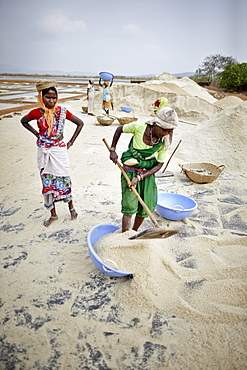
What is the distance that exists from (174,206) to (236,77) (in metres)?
18.4

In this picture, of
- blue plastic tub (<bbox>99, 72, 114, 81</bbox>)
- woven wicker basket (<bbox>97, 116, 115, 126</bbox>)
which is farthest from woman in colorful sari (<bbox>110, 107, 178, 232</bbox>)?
blue plastic tub (<bbox>99, 72, 114, 81</bbox>)

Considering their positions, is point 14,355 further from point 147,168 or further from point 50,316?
point 147,168

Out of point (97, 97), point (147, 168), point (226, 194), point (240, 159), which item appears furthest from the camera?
point (97, 97)

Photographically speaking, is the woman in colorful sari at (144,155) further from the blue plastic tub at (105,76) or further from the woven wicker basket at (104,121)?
the blue plastic tub at (105,76)

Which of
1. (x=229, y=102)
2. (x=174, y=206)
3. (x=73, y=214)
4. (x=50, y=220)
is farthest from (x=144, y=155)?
(x=229, y=102)

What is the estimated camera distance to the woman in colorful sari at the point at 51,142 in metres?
1.88

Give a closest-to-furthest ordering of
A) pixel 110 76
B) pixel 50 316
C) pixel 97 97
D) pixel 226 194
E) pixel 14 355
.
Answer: pixel 14 355 < pixel 50 316 < pixel 226 194 < pixel 110 76 < pixel 97 97

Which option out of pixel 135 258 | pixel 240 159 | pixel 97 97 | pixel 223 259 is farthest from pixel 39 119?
pixel 97 97

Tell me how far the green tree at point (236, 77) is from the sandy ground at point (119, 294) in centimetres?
1772

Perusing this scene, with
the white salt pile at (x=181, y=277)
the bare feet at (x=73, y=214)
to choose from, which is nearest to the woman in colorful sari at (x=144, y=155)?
the white salt pile at (x=181, y=277)

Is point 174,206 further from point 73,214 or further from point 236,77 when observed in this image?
point 236,77

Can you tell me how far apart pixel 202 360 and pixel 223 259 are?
90 cm

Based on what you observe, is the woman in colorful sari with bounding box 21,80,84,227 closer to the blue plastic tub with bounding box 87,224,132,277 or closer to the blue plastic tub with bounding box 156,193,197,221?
the blue plastic tub with bounding box 87,224,132,277

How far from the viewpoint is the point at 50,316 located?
1.44 metres
